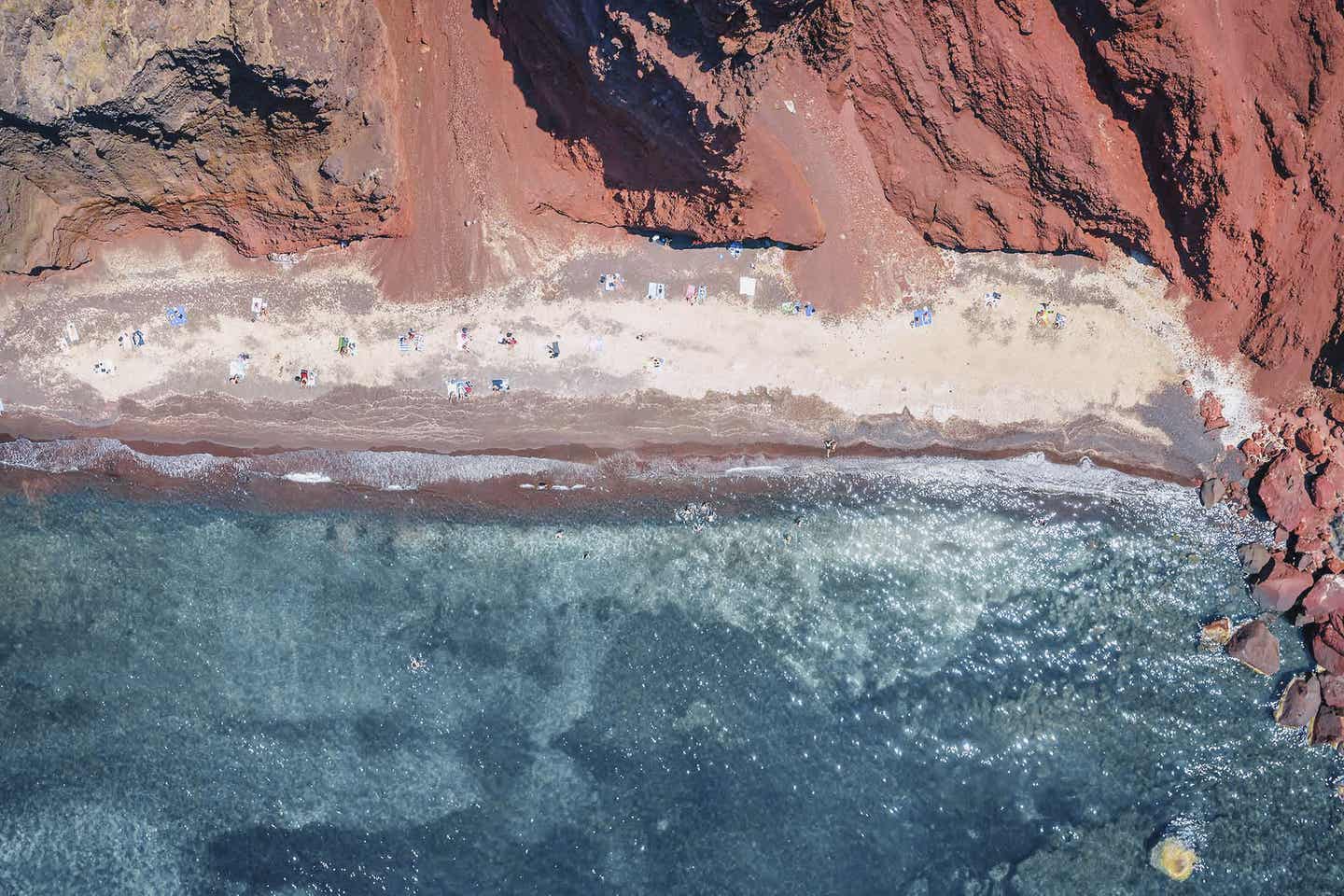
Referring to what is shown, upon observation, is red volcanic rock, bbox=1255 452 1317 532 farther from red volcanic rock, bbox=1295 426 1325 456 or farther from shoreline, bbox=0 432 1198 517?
shoreline, bbox=0 432 1198 517

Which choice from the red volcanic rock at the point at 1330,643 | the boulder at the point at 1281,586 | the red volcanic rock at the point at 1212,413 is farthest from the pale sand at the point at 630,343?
the red volcanic rock at the point at 1330,643

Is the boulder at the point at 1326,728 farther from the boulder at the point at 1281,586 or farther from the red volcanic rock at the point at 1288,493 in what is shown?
the red volcanic rock at the point at 1288,493

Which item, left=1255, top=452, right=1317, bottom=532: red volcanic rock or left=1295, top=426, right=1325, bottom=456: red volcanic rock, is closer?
left=1295, top=426, right=1325, bottom=456: red volcanic rock

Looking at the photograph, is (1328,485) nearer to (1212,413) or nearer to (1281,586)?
(1281,586)

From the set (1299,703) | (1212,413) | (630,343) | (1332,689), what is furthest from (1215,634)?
(630,343)

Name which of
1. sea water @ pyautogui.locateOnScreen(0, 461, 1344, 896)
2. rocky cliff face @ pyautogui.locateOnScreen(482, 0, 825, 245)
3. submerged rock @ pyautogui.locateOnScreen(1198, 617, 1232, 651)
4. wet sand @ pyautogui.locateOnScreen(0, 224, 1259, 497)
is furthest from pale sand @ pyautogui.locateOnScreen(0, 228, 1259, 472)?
submerged rock @ pyautogui.locateOnScreen(1198, 617, 1232, 651)

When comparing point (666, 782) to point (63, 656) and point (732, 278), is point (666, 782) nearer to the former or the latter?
point (732, 278)

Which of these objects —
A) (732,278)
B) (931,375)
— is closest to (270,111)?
(732,278)
